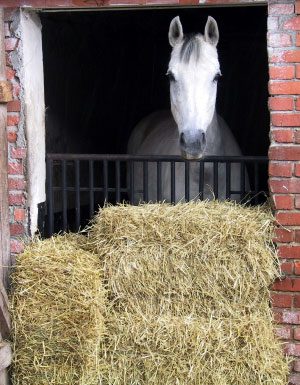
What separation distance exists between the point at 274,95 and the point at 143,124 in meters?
2.91

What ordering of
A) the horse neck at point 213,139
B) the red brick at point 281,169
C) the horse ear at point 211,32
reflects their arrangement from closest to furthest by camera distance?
the red brick at point 281,169 < the horse ear at point 211,32 < the horse neck at point 213,139

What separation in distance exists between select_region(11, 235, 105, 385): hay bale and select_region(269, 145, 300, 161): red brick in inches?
51.6

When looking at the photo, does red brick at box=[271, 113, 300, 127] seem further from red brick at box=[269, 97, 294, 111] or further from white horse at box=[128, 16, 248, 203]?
white horse at box=[128, 16, 248, 203]

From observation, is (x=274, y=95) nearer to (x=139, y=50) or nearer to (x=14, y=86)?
(x=14, y=86)

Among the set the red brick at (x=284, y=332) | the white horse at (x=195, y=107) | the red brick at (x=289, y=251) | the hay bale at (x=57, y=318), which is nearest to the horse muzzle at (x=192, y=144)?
the white horse at (x=195, y=107)

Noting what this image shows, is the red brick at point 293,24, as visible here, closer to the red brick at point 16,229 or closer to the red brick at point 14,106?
the red brick at point 14,106

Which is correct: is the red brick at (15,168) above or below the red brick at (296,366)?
above

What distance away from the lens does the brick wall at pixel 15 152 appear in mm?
3932

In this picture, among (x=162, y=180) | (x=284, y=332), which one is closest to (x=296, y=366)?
(x=284, y=332)

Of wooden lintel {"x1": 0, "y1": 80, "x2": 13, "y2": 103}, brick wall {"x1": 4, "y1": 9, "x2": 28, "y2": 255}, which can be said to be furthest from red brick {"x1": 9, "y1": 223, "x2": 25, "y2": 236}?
wooden lintel {"x1": 0, "y1": 80, "x2": 13, "y2": 103}

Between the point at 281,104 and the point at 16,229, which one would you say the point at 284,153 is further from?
the point at 16,229

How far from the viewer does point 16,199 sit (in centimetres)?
408

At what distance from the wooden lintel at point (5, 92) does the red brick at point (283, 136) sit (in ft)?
5.63

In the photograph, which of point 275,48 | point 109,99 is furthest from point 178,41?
point 109,99
